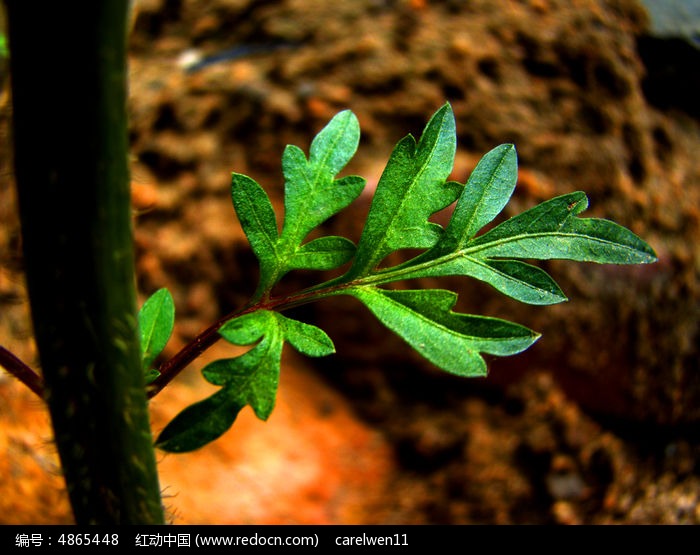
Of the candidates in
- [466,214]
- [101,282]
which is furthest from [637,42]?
[101,282]

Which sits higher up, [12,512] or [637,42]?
[637,42]

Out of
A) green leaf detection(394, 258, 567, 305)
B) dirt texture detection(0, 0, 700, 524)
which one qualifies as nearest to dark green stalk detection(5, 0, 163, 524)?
green leaf detection(394, 258, 567, 305)

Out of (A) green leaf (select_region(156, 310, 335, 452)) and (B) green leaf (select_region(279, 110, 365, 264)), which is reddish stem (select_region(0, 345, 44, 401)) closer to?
(A) green leaf (select_region(156, 310, 335, 452))

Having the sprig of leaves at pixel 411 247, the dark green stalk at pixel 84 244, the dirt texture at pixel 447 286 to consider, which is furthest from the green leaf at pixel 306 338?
the dirt texture at pixel 447 286

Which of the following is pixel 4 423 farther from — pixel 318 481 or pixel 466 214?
pixel 466 214

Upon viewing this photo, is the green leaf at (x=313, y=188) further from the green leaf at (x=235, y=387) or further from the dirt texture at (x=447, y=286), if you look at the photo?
the dirt texture at (x=447, y=286)

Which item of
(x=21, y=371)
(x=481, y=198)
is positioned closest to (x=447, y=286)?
(x=481, y=198)

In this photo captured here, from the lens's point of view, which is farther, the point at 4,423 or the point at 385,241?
the point at 4,423
